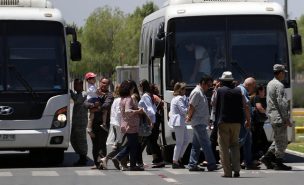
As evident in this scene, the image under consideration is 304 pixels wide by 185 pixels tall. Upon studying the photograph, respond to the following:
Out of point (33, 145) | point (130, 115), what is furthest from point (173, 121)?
point (33, 145)

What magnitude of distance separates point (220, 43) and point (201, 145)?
3.00 meters

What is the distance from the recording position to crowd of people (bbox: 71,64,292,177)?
20094 millimetres

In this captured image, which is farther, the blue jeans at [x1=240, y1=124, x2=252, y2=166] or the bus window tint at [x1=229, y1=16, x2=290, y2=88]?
the bus window tint at [x1=229, y1=16, x2=290, y2=88]

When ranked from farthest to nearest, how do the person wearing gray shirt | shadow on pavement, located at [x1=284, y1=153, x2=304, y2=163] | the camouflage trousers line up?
shadow on pavement, located at [x1=284, y1=153, x2=304, y2=163] → the person wearing gray shirt → the camouflage trousers

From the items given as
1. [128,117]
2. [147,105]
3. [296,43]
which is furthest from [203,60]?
[128,117]

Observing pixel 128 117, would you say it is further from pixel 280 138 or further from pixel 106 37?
pixel 106 37

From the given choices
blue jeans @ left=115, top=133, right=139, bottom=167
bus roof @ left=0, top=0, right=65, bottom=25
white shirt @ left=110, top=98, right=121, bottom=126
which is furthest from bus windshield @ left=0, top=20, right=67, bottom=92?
blue jeans @ left=115, top=133, right=139, bottom=167

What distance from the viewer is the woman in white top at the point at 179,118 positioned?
22047mm

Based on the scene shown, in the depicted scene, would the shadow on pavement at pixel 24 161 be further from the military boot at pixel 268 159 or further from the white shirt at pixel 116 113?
the military boot at pixel 268 159

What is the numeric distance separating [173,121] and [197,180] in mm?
2984

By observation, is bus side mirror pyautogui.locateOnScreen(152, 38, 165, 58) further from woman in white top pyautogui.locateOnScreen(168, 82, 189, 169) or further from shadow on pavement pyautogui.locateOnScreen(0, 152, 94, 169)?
shadow on pavement pyautogui.locateOnScreen(0, 152, 94, 169)

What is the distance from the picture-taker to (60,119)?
886 inches

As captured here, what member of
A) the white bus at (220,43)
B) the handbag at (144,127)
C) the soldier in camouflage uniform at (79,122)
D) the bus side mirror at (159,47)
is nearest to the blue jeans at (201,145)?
the handbag at (144,127)

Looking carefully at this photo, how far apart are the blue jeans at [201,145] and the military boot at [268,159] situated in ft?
3.25
